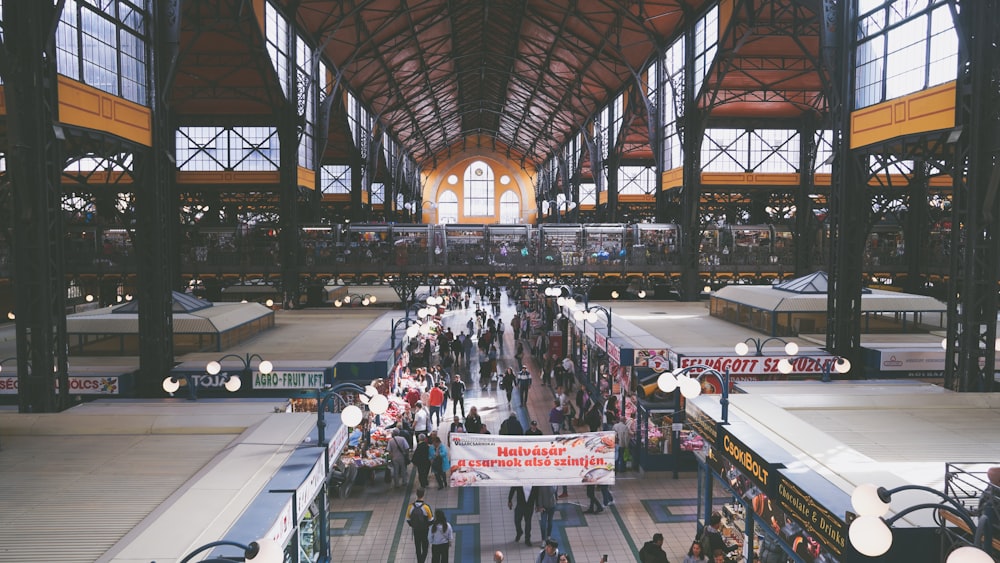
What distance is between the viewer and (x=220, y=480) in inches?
302

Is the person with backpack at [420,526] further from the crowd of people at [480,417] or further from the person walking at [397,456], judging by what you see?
the person walking at [397,456]

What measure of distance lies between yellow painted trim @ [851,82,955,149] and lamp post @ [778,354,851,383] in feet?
16.2

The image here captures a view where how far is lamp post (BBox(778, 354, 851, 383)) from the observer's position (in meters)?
13.4

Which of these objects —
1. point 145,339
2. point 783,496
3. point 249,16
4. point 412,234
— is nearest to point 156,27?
point 145,339

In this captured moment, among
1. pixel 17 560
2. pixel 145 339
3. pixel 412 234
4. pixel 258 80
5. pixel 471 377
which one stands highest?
pixel 258 80

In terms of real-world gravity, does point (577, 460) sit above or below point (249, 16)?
below

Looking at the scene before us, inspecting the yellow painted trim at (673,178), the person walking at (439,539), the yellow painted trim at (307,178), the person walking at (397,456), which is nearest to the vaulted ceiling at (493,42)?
the yellow painted trim at (307,178)

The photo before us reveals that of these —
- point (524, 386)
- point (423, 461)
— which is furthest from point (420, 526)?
point (524, 386)

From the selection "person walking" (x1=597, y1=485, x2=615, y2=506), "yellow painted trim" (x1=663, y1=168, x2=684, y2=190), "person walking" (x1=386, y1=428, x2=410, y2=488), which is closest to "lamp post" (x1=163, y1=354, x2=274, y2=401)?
"person walking" (x1=386, y1=428, x2=410, y2=488)

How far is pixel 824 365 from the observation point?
15.5m

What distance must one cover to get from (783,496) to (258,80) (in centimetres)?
2483

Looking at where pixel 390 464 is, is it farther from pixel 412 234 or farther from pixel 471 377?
pixel 412 234

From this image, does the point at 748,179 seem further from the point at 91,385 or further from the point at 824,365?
the point at 91,385

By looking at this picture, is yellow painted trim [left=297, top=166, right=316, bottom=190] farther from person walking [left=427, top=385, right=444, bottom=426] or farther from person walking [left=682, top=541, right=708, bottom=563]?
person walking [left=682, top=541, right=708, bottom=563]
